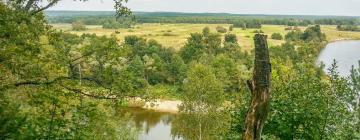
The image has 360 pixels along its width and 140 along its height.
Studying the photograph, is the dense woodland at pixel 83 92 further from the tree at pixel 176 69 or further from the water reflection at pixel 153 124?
the tree at pixel 176 69

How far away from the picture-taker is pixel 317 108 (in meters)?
13.8

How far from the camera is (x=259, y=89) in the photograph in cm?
835

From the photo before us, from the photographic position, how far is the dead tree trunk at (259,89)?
27.1 feet

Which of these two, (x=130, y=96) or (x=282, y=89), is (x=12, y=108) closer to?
(x=130, y=96)

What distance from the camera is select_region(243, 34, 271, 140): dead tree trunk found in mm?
8273

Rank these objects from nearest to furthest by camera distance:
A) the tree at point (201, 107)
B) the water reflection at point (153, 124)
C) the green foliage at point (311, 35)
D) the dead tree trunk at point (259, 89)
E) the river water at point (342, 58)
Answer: the dead tree trunk at point (259, 89) < the tree at point (201, 107) < the water reflection at point (153, 124) < the river water at point (342, 58) < the green foliage at point (311, 35)

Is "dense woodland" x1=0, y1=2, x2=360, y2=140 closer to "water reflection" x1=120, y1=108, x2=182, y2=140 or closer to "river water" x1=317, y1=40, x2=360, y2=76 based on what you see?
"water reflection" x1=120, y1=108, x2=182, y2=140

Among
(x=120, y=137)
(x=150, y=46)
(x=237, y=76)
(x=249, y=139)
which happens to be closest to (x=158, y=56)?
(x=150, y=46)

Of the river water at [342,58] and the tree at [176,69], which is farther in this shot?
the river water at [342,58]

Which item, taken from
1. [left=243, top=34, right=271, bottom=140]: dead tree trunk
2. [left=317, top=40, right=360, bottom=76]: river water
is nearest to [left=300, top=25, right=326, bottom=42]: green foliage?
[left=317, top=40, right=360, bottom=76]: river water

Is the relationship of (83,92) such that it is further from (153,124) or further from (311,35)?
(311,35)

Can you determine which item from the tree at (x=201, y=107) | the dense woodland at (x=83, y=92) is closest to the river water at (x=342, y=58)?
the tree at (x=201, y=107)

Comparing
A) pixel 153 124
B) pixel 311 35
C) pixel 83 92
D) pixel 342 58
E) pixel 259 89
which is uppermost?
pixel 259 89

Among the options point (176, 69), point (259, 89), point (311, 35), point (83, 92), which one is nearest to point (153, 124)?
point (176, 69)
